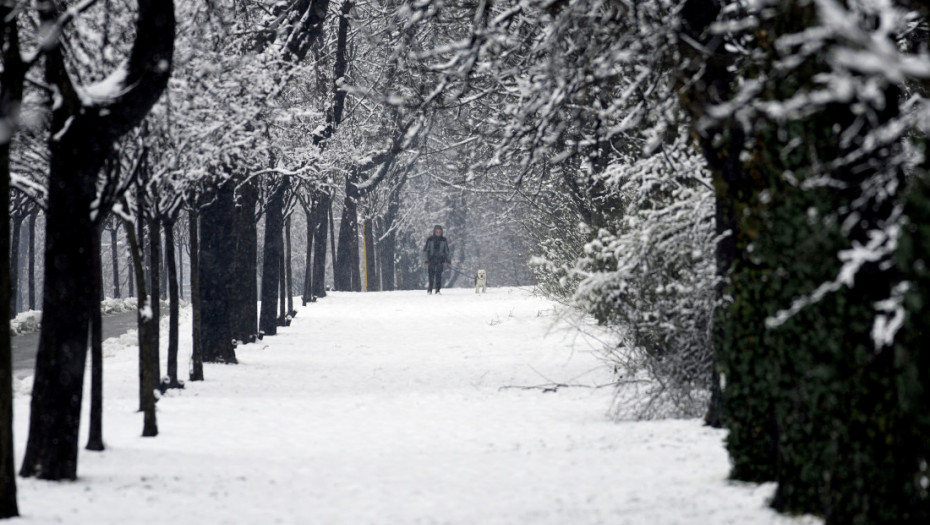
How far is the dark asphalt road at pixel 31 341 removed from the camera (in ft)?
52.6

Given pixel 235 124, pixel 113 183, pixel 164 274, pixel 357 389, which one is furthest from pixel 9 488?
pixel 164 274

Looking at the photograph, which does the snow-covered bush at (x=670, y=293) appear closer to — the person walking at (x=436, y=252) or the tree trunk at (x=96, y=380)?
the tree trunk at (x=96, y=380)

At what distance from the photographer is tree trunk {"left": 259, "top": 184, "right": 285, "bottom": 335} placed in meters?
20.8

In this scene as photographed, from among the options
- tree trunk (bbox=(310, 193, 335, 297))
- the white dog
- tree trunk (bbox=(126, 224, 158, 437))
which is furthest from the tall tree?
the white dog

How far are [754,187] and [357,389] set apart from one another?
8287mm

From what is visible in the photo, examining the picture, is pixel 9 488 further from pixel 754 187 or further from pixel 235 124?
pixel 235 124

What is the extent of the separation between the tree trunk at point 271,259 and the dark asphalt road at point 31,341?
3334 mm

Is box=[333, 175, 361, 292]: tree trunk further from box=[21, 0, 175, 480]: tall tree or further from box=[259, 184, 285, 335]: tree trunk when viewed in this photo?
box=[21, 0, 175, 480]: tall tree

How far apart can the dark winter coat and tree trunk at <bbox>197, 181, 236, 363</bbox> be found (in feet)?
57.1

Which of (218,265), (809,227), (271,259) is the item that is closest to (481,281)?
(271,259)

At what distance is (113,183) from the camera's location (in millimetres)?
7715

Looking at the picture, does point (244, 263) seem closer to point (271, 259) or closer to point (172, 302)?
point (271, 259)

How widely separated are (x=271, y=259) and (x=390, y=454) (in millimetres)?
12053

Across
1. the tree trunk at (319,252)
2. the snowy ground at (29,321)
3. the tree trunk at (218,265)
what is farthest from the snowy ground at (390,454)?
the tree trunk at (319,252)
